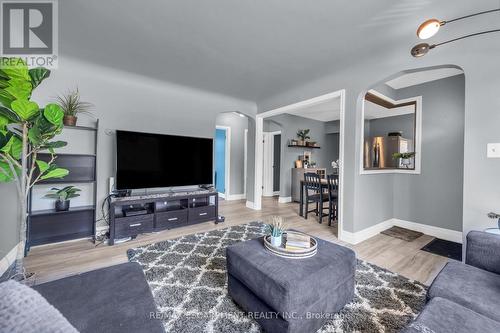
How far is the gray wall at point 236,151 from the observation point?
5.88 m

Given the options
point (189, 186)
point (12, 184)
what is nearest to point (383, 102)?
point (189, 186)

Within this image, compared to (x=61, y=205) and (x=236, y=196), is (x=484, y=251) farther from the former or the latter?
(x=236, y=196)

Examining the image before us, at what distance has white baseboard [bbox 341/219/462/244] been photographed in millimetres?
2956

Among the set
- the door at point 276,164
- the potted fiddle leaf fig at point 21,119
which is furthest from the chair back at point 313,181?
the potted fiddle leaf fig at point 21,119

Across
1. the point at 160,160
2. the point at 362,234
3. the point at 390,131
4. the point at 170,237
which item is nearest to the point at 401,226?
the point at 362,234

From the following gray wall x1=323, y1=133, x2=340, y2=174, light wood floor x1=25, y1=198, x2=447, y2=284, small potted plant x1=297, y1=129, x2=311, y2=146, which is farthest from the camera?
gray wall x1=323, y1=133, x2=340, y2=174

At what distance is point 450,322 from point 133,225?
321cm

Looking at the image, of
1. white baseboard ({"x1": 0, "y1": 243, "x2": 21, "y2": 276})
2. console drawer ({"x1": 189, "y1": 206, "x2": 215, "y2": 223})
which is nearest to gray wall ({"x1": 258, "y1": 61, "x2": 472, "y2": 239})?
console drawer ({"x1": 189, "y1": 206, "x2": 215, "y2": 223})

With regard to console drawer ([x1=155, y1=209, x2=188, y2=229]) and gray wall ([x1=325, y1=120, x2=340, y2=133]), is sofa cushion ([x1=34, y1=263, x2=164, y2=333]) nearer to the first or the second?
console drawer ([x1=155, y1=209, x2=188, y2=229])

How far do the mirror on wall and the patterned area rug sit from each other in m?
1.99

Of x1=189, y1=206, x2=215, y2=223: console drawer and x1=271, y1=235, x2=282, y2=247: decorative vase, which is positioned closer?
x1=271, y1=235, x2=282, y2=247: decorative vase

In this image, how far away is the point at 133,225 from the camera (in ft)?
9.51

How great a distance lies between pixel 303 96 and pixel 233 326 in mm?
3398

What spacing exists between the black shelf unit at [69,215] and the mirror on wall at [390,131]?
4.22m
